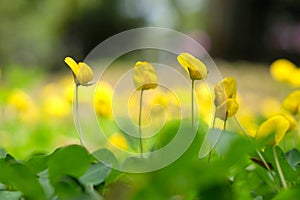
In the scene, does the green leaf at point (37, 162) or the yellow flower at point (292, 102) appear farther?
the yellow flower at point (292, 102)

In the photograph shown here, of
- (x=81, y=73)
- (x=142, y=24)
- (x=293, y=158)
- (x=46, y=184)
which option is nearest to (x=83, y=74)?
(x=81, y=73)

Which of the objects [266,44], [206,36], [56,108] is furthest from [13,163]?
[266,44]

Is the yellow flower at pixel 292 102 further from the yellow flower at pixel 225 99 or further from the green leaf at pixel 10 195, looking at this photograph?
the green leaf at pixel 10 195

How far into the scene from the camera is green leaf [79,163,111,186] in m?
0.54

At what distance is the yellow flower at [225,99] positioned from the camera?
1.91 ft

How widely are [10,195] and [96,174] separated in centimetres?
8

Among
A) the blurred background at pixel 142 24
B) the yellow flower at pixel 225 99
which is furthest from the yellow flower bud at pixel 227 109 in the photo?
the blurred background at pixel 142 24

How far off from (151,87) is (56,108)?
156cm

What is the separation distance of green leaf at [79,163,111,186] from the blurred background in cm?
867

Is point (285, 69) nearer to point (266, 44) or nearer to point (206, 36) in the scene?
point (206, 36)

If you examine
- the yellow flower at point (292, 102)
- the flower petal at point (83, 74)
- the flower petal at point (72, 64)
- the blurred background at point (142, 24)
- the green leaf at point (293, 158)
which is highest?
the flower petal at point (72, 64)

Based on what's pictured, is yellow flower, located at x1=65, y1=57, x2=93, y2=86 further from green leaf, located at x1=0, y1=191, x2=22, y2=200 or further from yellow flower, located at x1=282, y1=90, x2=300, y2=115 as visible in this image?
yellow flower, located at x1=282, y1=90, x2=300, y2=115

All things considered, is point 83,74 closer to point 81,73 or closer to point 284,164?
point 81,73

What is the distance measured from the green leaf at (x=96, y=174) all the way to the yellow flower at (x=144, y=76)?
0.27 feet
